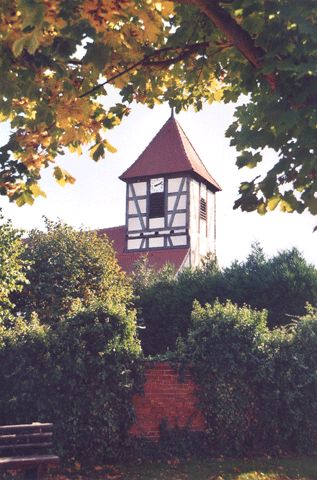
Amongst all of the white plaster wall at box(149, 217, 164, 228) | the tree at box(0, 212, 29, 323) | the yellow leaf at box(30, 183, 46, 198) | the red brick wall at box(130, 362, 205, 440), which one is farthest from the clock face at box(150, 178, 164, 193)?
the yellow leaf at box(30, 183, 46, 198)

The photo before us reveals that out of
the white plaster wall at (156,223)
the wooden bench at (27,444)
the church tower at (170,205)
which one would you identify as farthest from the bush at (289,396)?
the white plaster wall at (156,223)

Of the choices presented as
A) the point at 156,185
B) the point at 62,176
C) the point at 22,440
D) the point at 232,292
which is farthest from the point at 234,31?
the point at 156,185

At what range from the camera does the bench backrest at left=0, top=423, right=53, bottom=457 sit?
757 cm

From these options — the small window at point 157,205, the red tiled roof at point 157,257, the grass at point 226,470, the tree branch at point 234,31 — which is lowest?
the grass at point 226,470

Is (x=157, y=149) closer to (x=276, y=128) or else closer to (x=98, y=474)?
(x=98, y=474)

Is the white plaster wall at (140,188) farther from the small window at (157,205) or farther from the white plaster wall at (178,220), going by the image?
the white plaster wall at (178,220)

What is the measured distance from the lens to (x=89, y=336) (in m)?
10.7

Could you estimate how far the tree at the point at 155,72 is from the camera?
3670mm

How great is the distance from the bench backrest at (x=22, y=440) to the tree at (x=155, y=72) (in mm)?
3528

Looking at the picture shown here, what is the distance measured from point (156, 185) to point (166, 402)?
2057cm

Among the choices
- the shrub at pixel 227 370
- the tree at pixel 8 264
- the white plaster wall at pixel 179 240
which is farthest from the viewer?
the white plaster wall at pixel 179 240

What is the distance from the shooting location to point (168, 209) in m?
29.2

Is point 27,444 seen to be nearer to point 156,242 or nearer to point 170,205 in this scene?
point 156,242

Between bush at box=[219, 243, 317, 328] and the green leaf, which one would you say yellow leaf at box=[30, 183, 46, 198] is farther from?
bush at box=[219, 243, 317, 328]
